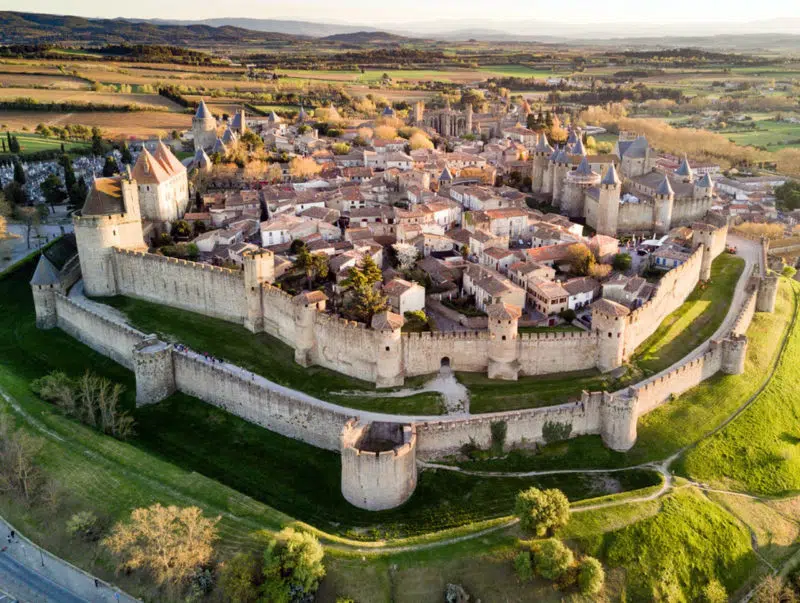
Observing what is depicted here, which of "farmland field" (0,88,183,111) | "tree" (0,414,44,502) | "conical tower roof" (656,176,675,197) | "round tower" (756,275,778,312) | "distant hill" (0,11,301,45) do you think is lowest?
"tree" (0,414,44,502)

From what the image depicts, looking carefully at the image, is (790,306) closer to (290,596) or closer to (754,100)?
(290,596)

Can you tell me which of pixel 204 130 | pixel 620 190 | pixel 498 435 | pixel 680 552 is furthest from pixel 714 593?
pixel 204 130

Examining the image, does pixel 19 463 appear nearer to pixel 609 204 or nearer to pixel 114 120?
pixel 609 204

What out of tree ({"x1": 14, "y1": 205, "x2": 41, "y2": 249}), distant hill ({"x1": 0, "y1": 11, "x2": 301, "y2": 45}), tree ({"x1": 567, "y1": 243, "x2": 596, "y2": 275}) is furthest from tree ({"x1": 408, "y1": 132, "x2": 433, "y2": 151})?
distant hill ({"x1": 0, "y1": 11, "x2": 301, "y2": 45})

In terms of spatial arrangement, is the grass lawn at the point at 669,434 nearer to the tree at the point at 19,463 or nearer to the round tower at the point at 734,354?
the round tower at the point at 734,354

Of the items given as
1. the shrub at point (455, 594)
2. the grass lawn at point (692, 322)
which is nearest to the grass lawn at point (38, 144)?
the grass lawn at point (692, 322)

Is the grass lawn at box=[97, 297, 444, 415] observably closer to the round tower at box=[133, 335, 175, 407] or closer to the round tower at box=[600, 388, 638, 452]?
the round tower at box=[133, 335, 175, 407]

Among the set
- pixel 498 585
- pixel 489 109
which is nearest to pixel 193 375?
pixel 498 585
